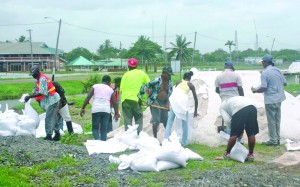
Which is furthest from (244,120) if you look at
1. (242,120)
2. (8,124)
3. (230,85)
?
(8,124)

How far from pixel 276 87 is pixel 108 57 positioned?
4288 inches

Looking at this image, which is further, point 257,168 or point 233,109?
point 233,109

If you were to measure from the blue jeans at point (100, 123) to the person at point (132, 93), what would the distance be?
44 cm

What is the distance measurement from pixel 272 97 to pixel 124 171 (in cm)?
421

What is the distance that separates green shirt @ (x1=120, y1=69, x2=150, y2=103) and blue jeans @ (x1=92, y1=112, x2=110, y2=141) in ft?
1.75

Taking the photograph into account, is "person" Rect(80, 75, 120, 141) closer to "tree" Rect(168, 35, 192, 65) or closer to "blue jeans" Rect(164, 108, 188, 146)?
"blue jeans" Rect(164, 108, 188, 146)

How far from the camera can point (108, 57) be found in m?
118

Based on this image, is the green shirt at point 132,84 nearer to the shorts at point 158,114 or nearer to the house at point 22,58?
the shorts at point 158,114

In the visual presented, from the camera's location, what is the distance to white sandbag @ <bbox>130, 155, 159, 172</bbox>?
23.9 ft

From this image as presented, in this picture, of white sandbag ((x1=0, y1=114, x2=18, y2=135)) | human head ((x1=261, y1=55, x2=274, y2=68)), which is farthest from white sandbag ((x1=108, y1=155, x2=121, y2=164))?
human head ((x1=261, y1=55, x2=274, y2=68))

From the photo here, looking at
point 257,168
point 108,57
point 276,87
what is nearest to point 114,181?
point 257,168

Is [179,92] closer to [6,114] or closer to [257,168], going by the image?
[257,168]

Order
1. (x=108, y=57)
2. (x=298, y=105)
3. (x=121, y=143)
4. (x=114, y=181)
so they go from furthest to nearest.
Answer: (x=108, y=57) < (x=298, y=105) < (x=121, y=143) < (x=114, y=181)

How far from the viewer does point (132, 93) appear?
10039 millimetres
